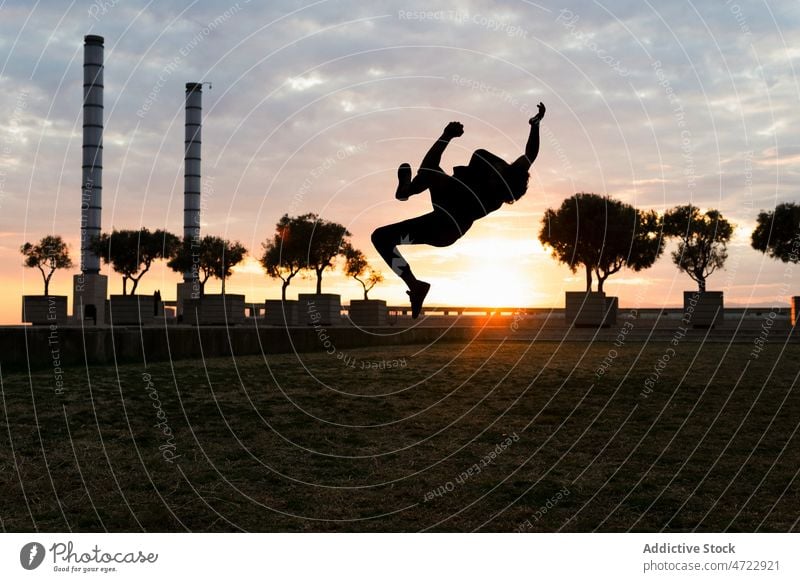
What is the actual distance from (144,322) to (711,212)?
180 feet

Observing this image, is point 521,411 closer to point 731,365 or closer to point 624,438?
point 624,438

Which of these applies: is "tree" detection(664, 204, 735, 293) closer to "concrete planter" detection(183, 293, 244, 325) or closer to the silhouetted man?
"concrete planter" detection(183, 293, 244, 325)

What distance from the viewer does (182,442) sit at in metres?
11.6

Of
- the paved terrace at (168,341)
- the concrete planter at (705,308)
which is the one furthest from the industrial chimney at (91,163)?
the concrete planter at (705,308)

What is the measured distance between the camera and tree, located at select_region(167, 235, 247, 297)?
231 ft

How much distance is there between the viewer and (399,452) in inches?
440

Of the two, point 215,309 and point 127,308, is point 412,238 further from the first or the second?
point 215,309

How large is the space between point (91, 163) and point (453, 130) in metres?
60.2

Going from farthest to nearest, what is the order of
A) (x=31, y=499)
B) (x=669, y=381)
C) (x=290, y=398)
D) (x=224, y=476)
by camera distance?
(x=669, y=381) < (x=290, y=398) < (x=224, y=476) < (x=31, y=499)

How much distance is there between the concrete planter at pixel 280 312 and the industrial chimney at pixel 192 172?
15712mm

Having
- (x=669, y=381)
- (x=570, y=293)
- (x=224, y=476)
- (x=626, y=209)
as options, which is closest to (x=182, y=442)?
(x=224, y=476)

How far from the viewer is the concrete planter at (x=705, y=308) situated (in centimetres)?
4291

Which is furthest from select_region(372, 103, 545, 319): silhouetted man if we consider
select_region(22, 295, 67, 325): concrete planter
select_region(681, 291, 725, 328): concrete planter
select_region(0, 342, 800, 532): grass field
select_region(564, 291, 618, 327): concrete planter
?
select_region(22, 295, 67, 325): concrete planter

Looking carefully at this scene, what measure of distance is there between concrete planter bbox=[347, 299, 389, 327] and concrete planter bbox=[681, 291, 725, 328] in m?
19.4
